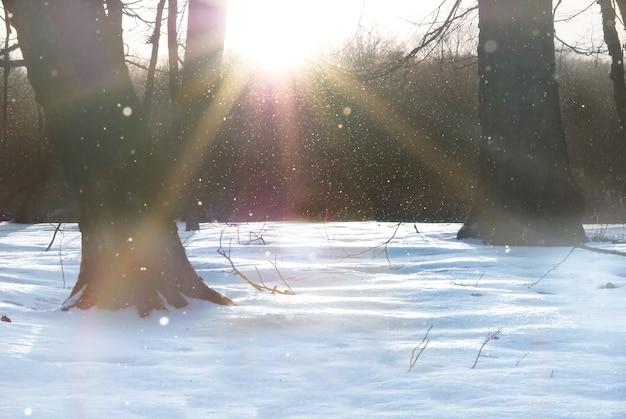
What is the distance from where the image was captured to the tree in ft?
12.1

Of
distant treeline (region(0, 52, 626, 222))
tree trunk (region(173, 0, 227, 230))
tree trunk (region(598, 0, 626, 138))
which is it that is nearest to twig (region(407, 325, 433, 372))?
tree trunk (region(173, 0, 227, 230))

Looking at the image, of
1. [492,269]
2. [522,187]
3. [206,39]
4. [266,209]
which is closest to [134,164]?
[492,269]

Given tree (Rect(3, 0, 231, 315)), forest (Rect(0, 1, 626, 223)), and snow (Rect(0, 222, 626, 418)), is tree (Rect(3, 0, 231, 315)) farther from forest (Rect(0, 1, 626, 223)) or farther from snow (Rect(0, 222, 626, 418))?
forest (Rect(0, 1, 626, 223))

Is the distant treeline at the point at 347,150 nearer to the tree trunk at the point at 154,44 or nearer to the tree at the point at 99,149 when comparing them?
the tree trunk at the point at 154,44

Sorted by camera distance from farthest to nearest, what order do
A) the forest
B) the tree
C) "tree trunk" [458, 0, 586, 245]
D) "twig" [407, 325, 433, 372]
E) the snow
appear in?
the forest
"tree trunk" [458, 0, 586, 245]
the tree
"twig" [407, 325, 433, 372]
the snow

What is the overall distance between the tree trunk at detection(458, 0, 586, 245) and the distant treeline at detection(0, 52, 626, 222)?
35.5 ft

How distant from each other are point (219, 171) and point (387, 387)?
17.1m

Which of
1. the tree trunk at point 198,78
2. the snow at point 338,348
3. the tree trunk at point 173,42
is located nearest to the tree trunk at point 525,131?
the snow at point 338,348

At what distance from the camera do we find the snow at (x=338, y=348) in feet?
7.13

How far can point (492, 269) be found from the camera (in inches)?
203

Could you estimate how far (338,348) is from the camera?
2.90 metres

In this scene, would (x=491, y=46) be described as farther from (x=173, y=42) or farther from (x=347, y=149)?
(x=347, y=149)

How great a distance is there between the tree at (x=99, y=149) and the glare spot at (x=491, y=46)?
430cm

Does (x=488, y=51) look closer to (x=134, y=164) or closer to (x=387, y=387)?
(x=134, y=164)
